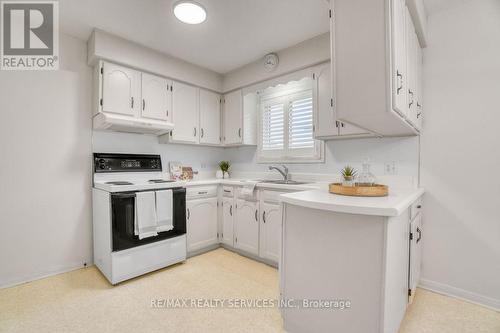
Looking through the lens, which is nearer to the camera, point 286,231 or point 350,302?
point 350,302

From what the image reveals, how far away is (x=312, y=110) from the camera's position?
9.14 ft

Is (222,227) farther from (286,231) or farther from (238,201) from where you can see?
(286,231)

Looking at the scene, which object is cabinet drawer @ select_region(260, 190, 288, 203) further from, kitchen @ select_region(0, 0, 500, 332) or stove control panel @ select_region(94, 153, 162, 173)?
stove control panel @ select_region(94, 153, 162, 173)

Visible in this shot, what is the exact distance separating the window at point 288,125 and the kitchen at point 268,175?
3cm

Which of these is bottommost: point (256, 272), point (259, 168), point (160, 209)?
point (256, 272)

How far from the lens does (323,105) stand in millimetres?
2539

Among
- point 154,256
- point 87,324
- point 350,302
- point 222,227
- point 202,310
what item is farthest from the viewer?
point 222,227

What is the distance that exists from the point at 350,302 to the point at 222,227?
6.89ft

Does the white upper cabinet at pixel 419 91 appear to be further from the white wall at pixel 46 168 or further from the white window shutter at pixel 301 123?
the white wall at pixel 46 168

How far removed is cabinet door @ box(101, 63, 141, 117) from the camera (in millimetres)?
2480

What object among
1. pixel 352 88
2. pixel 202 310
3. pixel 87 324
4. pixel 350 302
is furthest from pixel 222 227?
pixel 352 88

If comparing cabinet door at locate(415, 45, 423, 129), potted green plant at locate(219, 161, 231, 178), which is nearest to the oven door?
potted green plant at locate(219, 161, 231, 178)

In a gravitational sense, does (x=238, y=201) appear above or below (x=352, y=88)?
below

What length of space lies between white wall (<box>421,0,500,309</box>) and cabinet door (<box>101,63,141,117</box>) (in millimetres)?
2999
